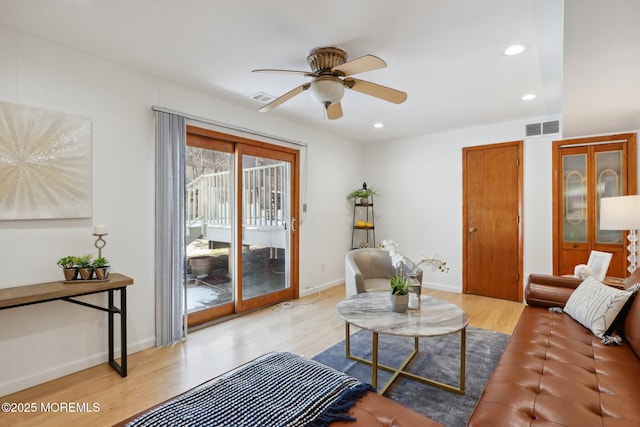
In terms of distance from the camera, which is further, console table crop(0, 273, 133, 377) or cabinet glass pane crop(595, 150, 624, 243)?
cabinet glass pane crop(595, 150, 624, 243)

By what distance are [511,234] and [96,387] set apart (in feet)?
15.8

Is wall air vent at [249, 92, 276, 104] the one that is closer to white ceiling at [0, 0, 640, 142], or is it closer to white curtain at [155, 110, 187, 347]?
white ceiling at [0, 0, 640, 142]

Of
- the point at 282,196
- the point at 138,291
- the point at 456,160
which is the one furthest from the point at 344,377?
the point at 456,160

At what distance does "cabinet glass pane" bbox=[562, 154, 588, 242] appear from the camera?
3.96 meters

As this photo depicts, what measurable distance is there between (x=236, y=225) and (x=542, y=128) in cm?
409

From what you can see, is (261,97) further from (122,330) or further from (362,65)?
(122,330)

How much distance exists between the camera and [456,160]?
4812 millimetres

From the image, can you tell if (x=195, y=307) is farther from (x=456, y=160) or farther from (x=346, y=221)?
(x=456, y=160)

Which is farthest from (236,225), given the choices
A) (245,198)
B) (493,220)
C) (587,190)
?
(587,190)

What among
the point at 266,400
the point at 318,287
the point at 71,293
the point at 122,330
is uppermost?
the point at 71,293

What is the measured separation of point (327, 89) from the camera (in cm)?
230

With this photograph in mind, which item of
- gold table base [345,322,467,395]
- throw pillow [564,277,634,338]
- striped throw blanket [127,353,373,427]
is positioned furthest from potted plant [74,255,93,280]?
throw pillow [564,277,634,338]

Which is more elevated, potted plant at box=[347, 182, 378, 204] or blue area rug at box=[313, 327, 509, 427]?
potted plant at box=[347, 182, 378, 204]

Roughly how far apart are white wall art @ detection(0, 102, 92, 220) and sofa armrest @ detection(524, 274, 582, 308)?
12.1 feet
